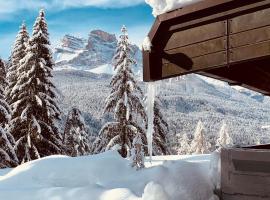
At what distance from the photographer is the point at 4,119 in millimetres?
20797

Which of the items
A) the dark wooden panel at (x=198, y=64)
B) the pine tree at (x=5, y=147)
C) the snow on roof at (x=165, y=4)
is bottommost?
the pine tree at (x=5, y=147)

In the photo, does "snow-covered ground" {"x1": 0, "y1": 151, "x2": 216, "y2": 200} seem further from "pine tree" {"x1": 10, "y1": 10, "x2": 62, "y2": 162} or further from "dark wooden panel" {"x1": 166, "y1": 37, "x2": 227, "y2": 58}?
"pine tree" {"x1": 10, "y1": 10, "x2": 62, "y2": 162}

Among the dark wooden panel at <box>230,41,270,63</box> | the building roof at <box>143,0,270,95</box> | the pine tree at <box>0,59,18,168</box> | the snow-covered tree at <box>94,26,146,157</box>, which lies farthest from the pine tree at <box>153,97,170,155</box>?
the dark wooden panel at <box>230,41,270,63</box>

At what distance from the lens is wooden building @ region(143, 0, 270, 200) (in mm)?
4582

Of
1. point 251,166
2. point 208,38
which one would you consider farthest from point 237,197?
point 208,38

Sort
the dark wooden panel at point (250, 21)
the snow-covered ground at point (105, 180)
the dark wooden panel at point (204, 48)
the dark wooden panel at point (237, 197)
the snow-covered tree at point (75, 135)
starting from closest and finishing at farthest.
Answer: the dark wooden panel at point (250, 21) < the dark wooden panel at point (204, 48) < the dark wooden panel at point (237, 197) < the snow-covered ground at point (105, 180) < the snow-covered tree at point (75, 135)

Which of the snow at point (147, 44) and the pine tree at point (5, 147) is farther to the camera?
the pine tree at point (5, 147)

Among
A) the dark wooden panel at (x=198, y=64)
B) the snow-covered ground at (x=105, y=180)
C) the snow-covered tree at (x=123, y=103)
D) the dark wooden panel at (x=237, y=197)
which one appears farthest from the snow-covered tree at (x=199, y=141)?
the dark wooden panel at (x=198, y=64)

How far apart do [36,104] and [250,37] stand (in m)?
20.0

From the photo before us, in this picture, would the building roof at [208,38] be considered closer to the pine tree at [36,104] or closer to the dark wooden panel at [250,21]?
the dark wooden panel at [250,21]

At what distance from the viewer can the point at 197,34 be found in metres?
5.01

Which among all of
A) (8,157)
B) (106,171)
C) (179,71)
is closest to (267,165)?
(179,71)

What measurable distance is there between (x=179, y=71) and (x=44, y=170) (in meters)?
4.26

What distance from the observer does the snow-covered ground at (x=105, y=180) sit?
605 centimetres
